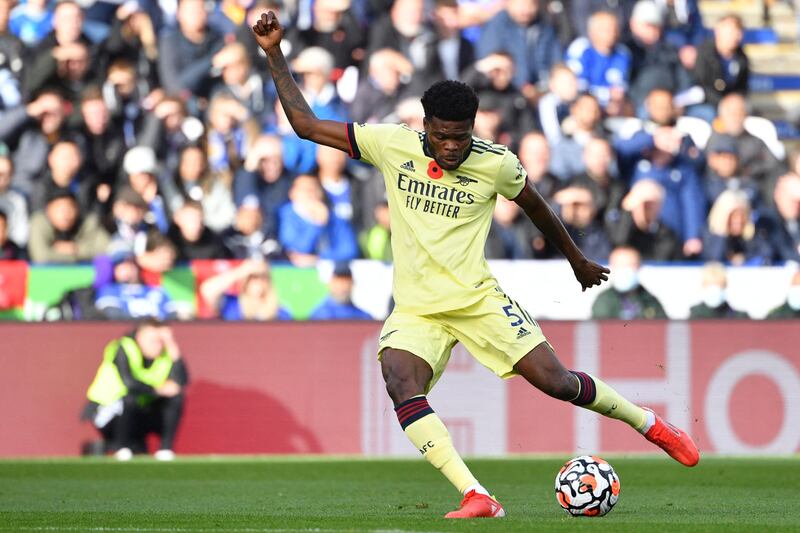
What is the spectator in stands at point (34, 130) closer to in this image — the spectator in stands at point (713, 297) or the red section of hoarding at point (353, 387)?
the red section of hoarding at point (353, 387)

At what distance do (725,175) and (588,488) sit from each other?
9459 millimetres

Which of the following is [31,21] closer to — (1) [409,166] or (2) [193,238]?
(2) [193,238]

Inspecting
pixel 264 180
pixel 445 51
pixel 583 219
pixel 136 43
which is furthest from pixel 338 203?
pixel 136 43

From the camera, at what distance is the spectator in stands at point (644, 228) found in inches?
620

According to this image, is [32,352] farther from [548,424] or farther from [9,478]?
[548,424]

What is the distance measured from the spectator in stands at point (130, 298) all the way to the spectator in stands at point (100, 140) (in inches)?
49.4

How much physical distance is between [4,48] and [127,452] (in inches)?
198

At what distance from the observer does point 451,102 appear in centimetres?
731

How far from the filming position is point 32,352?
14523mm

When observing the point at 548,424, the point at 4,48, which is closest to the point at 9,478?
the point at 548,424

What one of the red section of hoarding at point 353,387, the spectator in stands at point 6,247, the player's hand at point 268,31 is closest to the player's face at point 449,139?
the player's hand at point 268,31

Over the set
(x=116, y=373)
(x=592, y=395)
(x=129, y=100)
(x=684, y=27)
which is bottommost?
(x=592, y=395)

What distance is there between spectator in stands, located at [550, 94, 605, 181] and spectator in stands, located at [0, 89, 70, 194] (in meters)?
5.40

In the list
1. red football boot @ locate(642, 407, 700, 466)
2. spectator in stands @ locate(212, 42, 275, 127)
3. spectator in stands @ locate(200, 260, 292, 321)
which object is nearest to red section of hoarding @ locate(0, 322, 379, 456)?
spectator in stands @ locate(200, 260, 292, 321)
